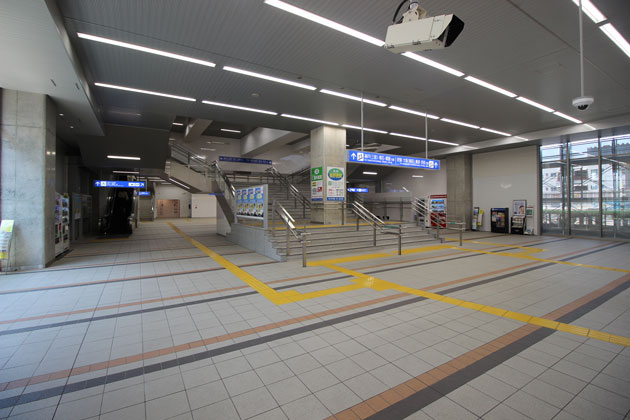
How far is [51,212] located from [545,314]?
954cm

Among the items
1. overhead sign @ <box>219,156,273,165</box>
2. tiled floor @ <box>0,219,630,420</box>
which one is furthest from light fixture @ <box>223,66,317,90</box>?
overhead sign @ <box>219,156,273,165</box>

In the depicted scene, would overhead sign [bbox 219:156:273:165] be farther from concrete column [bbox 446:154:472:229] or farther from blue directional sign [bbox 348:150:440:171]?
blue directional sign [bbox 348:150:440:171]

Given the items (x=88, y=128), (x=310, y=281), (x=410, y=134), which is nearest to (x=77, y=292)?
(x=310, y=281)

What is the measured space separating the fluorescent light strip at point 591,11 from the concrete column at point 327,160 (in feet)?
22.8

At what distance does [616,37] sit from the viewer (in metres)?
4.94

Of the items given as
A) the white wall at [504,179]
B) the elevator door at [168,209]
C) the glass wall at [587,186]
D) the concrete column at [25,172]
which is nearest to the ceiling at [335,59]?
the concrete column at [25,172]

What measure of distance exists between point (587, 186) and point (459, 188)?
4.80 metres

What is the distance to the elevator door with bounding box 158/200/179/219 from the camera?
2700cm

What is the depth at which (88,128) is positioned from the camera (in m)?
8.95

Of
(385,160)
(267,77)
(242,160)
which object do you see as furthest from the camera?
(242,160)

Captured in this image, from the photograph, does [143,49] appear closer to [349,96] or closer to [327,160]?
[349,96]

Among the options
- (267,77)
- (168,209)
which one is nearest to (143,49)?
(267,77)

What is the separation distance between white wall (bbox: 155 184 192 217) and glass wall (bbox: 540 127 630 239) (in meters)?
26.6

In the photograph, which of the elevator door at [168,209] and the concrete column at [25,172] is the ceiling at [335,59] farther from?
the elevator door at [168,209]
